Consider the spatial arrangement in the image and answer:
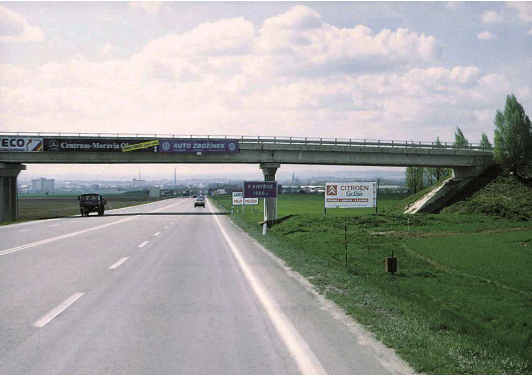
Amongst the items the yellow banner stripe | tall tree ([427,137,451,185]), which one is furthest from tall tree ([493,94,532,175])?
the yellow banner stripe

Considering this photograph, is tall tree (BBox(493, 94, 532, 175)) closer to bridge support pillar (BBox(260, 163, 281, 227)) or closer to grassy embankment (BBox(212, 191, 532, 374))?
grassy embankment (BBox(212, 191, 532, 374))

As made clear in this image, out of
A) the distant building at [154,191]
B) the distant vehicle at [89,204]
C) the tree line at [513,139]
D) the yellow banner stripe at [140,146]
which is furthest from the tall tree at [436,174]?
the distant building at [154,191]

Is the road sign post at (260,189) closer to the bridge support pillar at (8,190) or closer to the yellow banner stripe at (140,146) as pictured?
the yellow banner stripe at (140,146)

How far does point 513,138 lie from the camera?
44312mm

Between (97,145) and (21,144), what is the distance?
6526 millimetres

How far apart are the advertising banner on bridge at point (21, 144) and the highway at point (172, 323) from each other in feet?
101

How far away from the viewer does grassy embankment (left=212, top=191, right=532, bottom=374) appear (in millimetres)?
5340

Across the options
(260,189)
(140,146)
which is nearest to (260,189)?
(260,189)

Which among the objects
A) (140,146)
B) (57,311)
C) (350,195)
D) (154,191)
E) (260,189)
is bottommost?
(57,311)

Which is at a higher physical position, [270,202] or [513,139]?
[513,139]

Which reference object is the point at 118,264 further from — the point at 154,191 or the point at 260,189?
the point at 154,191

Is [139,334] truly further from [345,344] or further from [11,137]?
[11,137]

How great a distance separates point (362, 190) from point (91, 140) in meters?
24.8

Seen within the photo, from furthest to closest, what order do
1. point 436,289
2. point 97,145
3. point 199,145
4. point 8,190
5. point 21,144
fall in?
point 199,145, point 97,145, point 8,190, point 21,144, point 436,289
